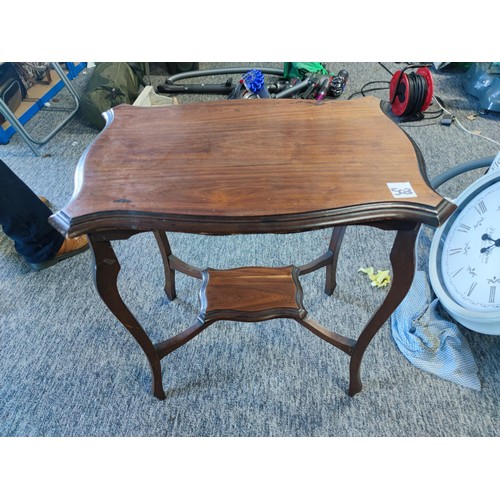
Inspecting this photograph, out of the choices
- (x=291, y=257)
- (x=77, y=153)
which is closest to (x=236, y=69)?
(x=77, y=153)

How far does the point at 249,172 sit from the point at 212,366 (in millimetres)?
752

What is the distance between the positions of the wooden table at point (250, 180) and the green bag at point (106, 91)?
5.03 ft

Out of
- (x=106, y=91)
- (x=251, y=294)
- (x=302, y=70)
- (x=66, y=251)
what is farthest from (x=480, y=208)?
(x=106, y=91)

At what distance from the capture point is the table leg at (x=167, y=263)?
1197 millimetres

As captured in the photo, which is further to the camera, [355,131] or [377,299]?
[377,299]

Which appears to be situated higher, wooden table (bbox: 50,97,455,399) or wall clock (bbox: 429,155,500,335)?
wooden table (bbox: 50,97,455,399)

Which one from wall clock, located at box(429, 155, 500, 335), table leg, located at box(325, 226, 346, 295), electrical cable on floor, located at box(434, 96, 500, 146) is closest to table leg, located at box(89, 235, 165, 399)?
table leg, located at box(325, 226, 346, 295)

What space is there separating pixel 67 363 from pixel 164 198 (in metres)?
0.88

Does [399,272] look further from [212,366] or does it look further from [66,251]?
[66,251]

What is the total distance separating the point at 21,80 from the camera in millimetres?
2438

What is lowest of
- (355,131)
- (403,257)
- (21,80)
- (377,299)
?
(377,299)

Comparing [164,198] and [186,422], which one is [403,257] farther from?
[186,422]

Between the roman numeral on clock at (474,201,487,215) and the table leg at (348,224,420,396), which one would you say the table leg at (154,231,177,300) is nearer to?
the table leg at (348,224,420,396)

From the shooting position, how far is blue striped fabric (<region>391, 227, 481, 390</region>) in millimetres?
1150
